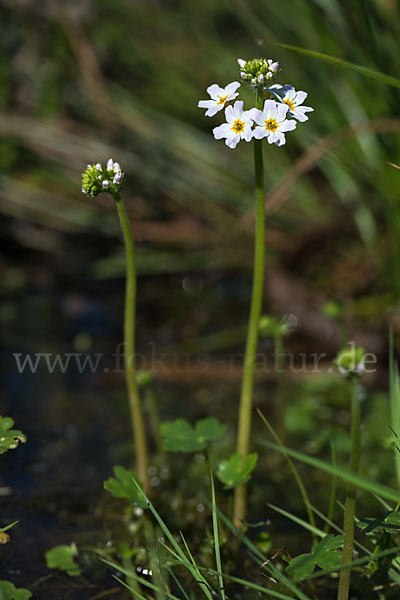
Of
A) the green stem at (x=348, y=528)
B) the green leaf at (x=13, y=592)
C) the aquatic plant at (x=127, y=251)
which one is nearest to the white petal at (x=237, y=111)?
the aquatic plant at (x=127, y=251)

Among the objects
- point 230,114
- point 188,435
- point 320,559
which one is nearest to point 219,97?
point 230,114

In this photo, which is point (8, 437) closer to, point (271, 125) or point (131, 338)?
point (131, 338)

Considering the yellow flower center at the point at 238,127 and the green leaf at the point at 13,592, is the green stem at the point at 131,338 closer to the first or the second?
the yellow flower center at the point at 238,127

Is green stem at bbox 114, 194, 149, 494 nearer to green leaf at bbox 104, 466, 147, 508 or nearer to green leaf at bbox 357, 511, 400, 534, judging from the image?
green leaf at bbox 104, 466, 147, 508

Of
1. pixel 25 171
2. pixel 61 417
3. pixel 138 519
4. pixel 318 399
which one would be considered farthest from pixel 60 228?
pixel 138 519

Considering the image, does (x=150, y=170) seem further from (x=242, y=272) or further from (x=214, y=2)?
(x=214, y=2)

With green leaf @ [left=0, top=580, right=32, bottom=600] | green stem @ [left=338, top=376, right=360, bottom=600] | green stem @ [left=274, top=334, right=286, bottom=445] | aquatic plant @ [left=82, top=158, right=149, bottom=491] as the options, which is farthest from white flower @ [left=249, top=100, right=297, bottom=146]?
green leaf @ [left=0, top=580, right=32, bottom=600]
